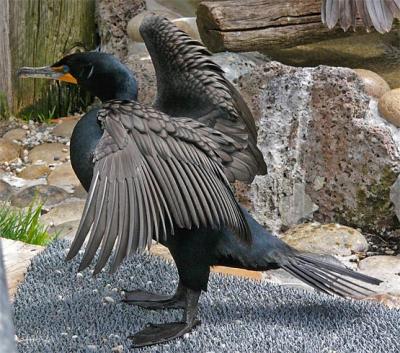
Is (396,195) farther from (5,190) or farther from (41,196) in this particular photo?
(5,190)

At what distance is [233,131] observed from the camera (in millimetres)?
2881

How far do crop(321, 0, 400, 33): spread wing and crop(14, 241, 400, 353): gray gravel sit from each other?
130cm

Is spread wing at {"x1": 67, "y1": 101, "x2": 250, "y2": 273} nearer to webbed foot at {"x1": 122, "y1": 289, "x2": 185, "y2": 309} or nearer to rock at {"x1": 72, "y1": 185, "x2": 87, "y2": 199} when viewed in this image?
webbed foot at {"x1": 122, "y1": 289, "x2": 185, "y2": 309}

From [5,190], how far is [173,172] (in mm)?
2942

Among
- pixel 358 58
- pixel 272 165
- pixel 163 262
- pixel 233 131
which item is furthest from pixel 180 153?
Answer: pixel 358 58

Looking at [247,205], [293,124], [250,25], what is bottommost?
[247,205]

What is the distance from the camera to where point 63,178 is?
5.18m

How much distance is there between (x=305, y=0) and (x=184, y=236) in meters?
2.82

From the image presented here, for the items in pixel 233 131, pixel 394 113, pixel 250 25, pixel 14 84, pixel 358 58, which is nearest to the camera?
pixel 233 131

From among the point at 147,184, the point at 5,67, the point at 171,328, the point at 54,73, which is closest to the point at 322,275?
the point at 171,328

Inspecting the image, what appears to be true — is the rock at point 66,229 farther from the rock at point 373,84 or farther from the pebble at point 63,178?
the rock at point 373,84

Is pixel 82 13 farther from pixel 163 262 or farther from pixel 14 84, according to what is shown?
pixel 163 262

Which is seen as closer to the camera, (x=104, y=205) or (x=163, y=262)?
(x=104, y=205)

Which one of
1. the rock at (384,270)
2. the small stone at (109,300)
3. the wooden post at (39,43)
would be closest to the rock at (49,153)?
the wooden post at (39,43)
